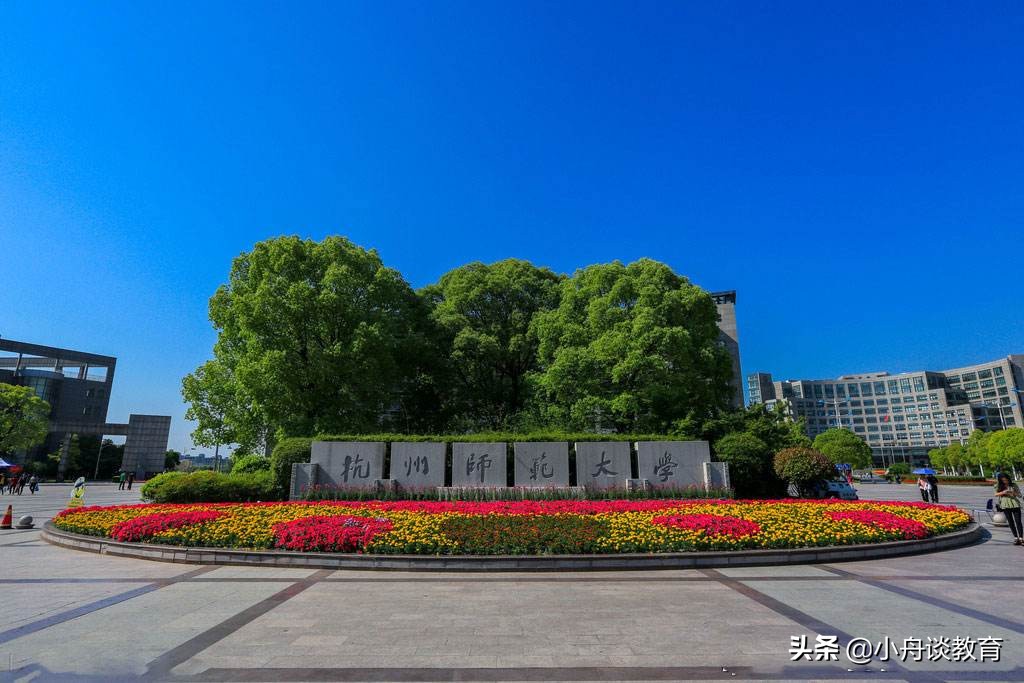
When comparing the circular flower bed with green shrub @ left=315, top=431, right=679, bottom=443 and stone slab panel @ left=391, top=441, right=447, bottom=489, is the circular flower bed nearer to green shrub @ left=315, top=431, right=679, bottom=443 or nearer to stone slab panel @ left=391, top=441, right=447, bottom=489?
stone slab panel @ left=391, top=441, right=447, bottom=489

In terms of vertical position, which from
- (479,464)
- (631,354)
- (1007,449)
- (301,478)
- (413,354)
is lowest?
(301,478)

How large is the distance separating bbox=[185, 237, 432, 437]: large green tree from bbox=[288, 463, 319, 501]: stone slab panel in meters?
3.86

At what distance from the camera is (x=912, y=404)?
129875 mm

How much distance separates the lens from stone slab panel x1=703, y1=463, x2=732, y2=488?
17.8 metres

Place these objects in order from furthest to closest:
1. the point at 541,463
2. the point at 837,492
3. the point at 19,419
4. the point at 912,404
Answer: the point at 912,404 < the point at 19,419 < the point at 837,492 < the point at 541,463

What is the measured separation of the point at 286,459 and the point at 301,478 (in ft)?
3.94

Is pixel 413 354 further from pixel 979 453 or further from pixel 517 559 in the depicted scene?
pixel 979 453

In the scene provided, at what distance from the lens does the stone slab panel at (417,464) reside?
1794cm

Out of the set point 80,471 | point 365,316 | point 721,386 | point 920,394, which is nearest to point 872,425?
point 920,394

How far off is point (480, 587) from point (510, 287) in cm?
2104

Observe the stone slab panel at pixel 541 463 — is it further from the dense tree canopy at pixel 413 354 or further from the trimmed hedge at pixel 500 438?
the dense tree canopy at pixel 413 354

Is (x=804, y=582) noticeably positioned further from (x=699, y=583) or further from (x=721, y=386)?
(x=721, y=386)

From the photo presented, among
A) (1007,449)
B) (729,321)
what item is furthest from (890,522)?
(1007,449)

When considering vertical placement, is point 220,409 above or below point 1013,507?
above
